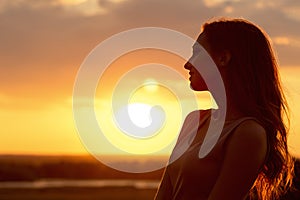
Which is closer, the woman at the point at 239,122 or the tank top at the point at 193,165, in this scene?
the woman at the point at 239,122

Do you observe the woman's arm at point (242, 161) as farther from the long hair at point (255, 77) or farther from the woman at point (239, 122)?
the long hair at point (255, 77)

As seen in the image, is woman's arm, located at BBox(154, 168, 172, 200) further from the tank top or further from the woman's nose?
the woman's nose

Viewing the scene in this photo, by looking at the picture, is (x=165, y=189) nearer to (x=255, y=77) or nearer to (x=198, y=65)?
(x=198, y=65)

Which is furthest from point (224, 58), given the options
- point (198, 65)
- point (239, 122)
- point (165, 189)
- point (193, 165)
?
point (165, 189)

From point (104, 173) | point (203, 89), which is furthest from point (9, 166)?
point (203, 89)

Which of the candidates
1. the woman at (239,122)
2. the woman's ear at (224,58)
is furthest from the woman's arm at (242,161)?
the woman's ear at (224,58)

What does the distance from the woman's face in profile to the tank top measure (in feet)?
0.77

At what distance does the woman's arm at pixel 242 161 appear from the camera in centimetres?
362

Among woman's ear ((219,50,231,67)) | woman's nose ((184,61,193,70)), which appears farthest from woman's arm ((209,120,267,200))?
woman's nose ((184,61,193,70))

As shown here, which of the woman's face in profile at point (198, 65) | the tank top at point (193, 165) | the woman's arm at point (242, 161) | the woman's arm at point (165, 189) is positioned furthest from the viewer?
the woman's arm at point (165, 189)

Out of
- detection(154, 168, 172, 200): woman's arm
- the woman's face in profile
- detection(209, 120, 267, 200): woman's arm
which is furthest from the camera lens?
detection(154, 168, 172, 200): woman's arm

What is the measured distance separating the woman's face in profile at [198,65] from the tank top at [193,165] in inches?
9.3

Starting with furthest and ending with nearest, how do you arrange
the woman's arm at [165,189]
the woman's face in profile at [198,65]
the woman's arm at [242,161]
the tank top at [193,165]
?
the woman's arm at [165,189]
the woman's face in profile at [198,65]
the tank top at [193,165]
the woman's arm at [242,161]

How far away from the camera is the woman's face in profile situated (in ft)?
12.9
